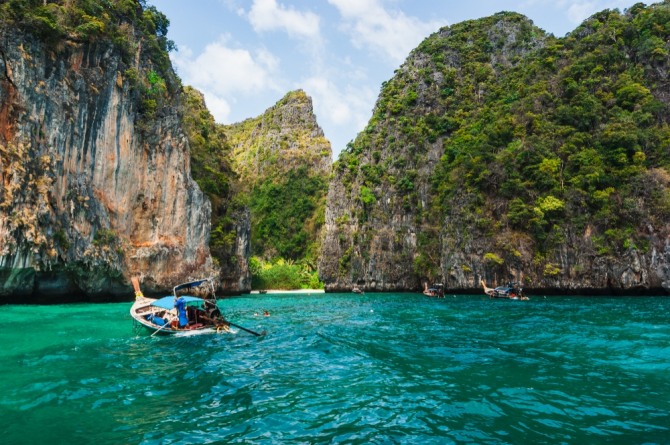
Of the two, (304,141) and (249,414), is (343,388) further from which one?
(304,141)

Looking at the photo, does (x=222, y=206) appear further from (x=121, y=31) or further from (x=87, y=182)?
(x=121, y=31)

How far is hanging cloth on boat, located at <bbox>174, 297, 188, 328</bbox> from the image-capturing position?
17.9 metres

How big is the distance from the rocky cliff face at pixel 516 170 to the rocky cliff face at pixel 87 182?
28.5 m

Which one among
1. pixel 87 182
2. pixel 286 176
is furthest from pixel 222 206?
pixel 286 176

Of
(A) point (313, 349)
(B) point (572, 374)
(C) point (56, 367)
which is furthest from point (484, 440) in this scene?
(C) point (56, 367)

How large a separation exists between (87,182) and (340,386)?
30.8 meters

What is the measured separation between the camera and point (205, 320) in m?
18.7

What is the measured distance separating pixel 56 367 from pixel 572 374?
1450 cm

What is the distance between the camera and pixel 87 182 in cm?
3244

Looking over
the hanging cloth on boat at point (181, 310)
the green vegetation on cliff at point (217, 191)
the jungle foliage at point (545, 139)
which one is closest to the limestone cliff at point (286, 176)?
the jungle foliage at point (545, 139)

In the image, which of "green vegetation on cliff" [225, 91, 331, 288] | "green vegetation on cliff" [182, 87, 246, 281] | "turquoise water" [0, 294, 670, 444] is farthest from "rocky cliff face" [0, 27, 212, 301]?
"green vegetation on cliff" [225, 91, 331, 288]

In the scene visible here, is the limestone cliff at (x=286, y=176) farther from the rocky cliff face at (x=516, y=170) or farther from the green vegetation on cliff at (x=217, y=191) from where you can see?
the green vegetation on cliff at (x=217, y=191)

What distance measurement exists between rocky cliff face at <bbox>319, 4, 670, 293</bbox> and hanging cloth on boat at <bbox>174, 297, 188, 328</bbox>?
3330 cm

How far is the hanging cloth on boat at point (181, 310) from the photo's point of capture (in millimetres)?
17859
